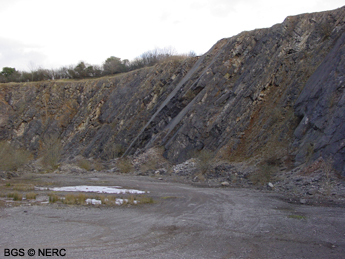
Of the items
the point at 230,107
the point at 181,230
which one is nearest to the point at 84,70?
the point at 230,107

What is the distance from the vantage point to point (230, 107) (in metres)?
26.2

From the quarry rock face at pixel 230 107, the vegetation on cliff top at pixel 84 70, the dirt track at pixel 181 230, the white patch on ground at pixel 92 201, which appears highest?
the vegetation on cliff top at pixel 84 70

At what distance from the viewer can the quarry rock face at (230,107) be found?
17.7 m

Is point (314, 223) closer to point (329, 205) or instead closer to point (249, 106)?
point (329, 205)

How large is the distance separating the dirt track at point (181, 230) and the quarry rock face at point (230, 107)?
6555mm

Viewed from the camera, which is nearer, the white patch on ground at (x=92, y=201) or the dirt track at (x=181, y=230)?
the dirt track at (x=181, y=230)

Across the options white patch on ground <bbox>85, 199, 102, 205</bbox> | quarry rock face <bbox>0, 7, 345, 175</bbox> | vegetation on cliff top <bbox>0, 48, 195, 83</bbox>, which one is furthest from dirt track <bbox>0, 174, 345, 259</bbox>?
vegetation on cliff top <bbox>0, 48, 195, 83</bbox>

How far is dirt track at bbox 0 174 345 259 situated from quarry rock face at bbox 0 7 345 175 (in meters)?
6.56

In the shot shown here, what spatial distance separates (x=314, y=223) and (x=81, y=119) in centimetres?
4414

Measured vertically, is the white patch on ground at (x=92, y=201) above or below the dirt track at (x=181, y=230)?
below

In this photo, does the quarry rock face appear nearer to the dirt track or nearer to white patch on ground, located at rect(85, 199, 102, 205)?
the dirt track

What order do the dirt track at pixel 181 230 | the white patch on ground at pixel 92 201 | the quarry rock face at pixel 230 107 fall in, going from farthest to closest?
the quarry rock face at pixel 230 107, the white patch on ground at pixel 92 201, the dirt track at pixel 181 230

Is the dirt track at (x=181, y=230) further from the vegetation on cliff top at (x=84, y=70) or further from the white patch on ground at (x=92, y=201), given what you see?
the vegetation on cliff top at (x=84, y=70)

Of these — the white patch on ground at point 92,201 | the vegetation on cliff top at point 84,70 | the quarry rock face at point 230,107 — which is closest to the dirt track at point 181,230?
the white patch on ground at point 92,201
